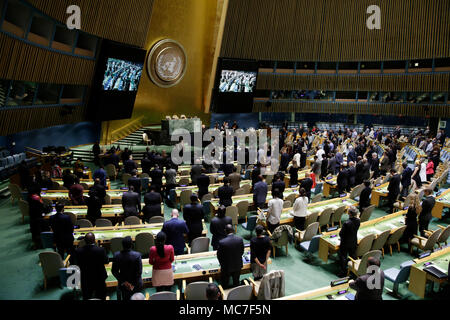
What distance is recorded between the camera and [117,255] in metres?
4.44

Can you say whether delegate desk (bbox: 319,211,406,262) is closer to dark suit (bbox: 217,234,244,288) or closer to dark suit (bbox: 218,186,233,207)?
dark suit (bbox: 217,234,244,288)

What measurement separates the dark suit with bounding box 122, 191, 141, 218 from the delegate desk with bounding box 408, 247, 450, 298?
227 inches

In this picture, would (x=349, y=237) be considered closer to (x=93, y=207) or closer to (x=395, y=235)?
(x=395, y=235)

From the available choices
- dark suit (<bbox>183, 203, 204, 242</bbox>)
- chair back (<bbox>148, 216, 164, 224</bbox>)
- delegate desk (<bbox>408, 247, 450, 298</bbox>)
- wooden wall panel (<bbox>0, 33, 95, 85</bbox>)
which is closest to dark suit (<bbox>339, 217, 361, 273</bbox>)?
delegate desk (<bbox>408, 247, 450, 298</bbox>)

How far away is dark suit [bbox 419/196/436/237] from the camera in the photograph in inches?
278

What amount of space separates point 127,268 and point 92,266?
24.2 inches

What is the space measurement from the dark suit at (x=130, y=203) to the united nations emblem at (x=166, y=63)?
1402cm

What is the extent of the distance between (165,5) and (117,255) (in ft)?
61.3

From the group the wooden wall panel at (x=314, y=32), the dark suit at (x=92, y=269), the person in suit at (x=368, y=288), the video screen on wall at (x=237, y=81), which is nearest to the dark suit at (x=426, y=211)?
the person in suit at (x=368, y=288)

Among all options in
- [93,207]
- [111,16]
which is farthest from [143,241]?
[111,16]

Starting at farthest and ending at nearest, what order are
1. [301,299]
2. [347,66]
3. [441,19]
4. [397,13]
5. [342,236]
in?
1. [347,66]
2. [397,13]
3. [441,19]
4. [342,236]
5. [301,299]

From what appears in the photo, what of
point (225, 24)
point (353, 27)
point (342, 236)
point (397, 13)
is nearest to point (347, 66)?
point (353, 27)

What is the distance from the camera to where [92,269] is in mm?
4629

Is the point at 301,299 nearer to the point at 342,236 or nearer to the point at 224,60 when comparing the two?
the point at 342,236
